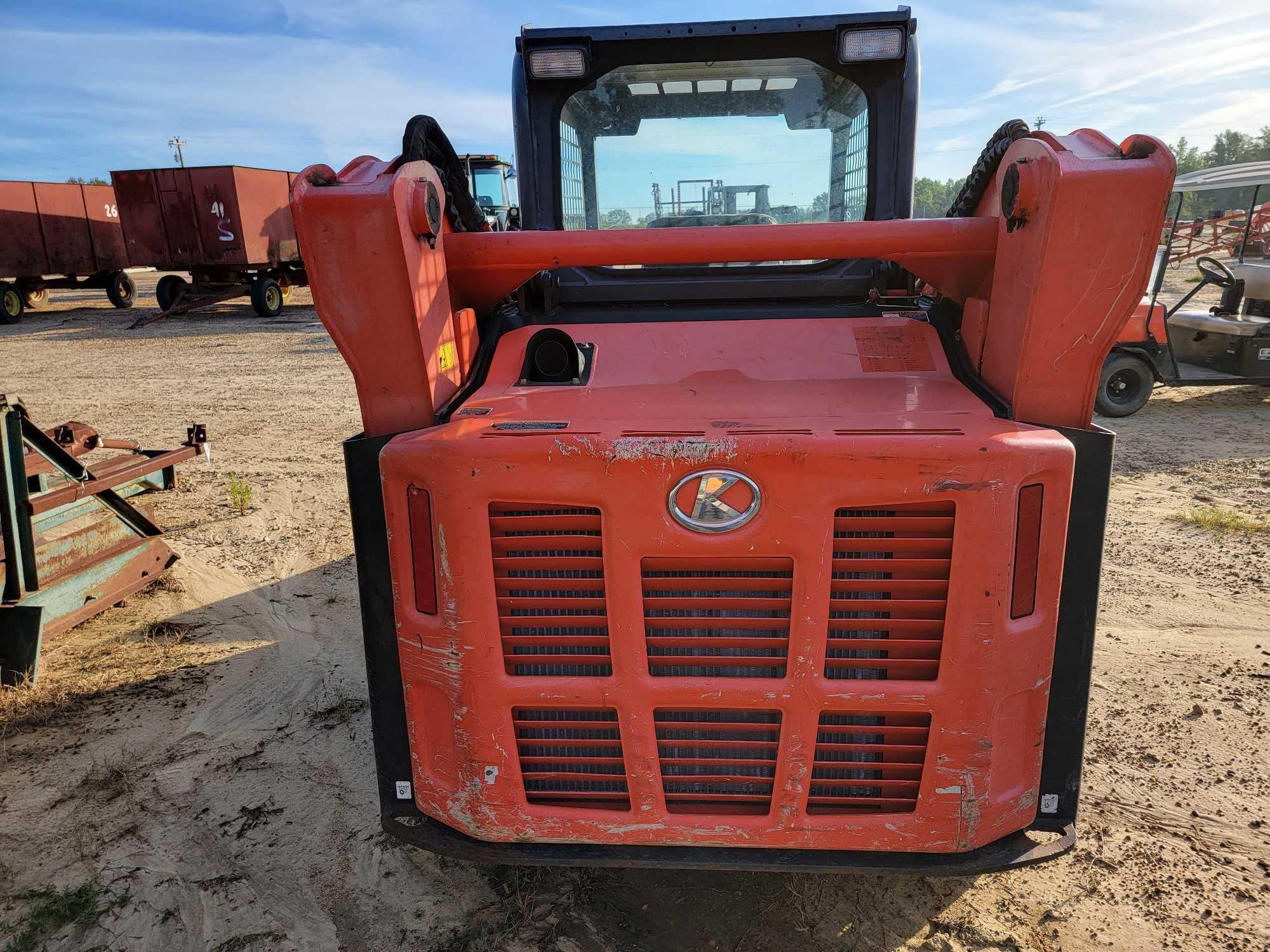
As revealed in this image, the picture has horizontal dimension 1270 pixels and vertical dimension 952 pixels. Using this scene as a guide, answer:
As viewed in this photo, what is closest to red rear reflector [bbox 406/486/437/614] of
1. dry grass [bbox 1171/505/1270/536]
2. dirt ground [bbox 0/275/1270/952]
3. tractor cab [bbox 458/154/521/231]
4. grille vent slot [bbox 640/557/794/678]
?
grille vent slot [bbox 640/557/794/678]

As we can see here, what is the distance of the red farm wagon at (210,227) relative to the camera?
54.3 feet

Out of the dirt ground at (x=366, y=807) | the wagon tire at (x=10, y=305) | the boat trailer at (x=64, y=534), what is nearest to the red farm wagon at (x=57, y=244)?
the wagon tire at (x=10, y=305)

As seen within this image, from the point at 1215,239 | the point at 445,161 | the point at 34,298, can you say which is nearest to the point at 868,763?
the point at 445,161

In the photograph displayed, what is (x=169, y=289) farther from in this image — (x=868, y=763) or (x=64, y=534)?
(x=868, y=763)

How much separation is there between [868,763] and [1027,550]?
640mm

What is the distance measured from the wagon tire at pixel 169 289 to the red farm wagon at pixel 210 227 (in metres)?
0.03

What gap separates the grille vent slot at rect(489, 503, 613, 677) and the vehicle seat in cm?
889

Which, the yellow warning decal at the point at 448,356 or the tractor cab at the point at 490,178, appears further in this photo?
the tractor cab at the point at 490,178

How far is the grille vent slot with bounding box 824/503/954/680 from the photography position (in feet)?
6.14

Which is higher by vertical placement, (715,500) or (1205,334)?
(715,500)

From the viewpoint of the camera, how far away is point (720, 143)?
3.13m

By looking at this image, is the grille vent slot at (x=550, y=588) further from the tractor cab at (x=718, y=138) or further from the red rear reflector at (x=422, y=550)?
the tractor cab at (x=718, y=138)

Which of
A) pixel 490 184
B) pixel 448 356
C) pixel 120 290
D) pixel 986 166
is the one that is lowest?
pixel 120 290

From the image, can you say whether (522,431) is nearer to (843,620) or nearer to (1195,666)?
(843,620)
